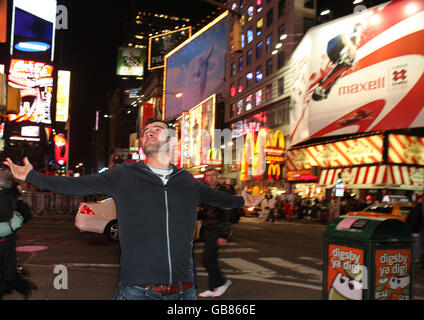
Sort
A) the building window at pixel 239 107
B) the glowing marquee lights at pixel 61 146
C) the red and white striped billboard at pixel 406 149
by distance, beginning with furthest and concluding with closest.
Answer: the building window at pixel 239 107 → the glowing marquee lights at pixel 61 146 → the red and white striped billboard at pixel 406 149

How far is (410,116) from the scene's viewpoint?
23125mm

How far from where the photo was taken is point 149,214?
2830 millimetres

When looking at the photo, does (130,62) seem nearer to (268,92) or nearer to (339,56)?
(268,92)

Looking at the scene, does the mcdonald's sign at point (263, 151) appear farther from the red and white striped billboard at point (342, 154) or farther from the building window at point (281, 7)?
the building window at point (281, 7)

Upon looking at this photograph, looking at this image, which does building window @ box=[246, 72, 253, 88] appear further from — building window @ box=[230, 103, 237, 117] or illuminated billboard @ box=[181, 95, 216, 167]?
illuminated billboard @ box=[181, 95, 216, 167]

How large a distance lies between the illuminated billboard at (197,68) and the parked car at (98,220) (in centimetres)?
5315

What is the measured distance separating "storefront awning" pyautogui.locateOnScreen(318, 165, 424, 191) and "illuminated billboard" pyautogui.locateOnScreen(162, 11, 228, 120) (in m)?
38.7

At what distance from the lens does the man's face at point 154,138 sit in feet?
9.86

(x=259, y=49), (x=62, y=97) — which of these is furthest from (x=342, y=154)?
(x=62, y=97)

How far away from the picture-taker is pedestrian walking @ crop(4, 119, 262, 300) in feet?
9.12

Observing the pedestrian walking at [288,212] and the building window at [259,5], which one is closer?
the pedestrian walking at [288,212]

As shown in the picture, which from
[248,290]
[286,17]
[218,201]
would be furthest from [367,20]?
[218,201]

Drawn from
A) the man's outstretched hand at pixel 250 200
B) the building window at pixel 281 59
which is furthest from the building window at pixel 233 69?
the man's outstretched hand at pixel 250 200

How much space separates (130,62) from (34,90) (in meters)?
61.5
